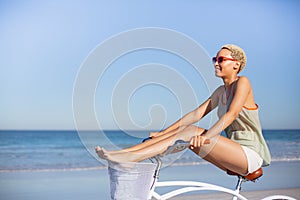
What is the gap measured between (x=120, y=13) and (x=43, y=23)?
109 inches

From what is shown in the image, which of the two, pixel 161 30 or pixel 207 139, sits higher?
pixel 161 30

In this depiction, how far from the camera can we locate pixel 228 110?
3307mm

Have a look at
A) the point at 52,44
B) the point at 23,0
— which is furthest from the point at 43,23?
the point at 52,44

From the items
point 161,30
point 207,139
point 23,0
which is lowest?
point 207,139

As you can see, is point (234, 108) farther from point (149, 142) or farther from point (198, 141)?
point (149, 142)

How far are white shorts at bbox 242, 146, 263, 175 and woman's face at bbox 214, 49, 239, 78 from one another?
0.54m

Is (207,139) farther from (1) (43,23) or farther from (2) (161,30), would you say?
(1) (43,23)

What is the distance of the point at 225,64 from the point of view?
11.7 ft

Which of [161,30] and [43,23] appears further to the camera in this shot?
[43,23]

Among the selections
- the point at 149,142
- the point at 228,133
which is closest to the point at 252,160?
the point at 228,133

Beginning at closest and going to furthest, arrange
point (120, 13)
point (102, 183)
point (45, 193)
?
1. point (45, 193)
2. point (102, 183)
3. point (120, 13)

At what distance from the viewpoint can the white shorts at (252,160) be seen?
3352 mm

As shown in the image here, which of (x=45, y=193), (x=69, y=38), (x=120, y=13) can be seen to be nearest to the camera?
(x=45, y=193)

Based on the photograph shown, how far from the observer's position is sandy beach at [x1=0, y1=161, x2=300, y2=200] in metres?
6.37
